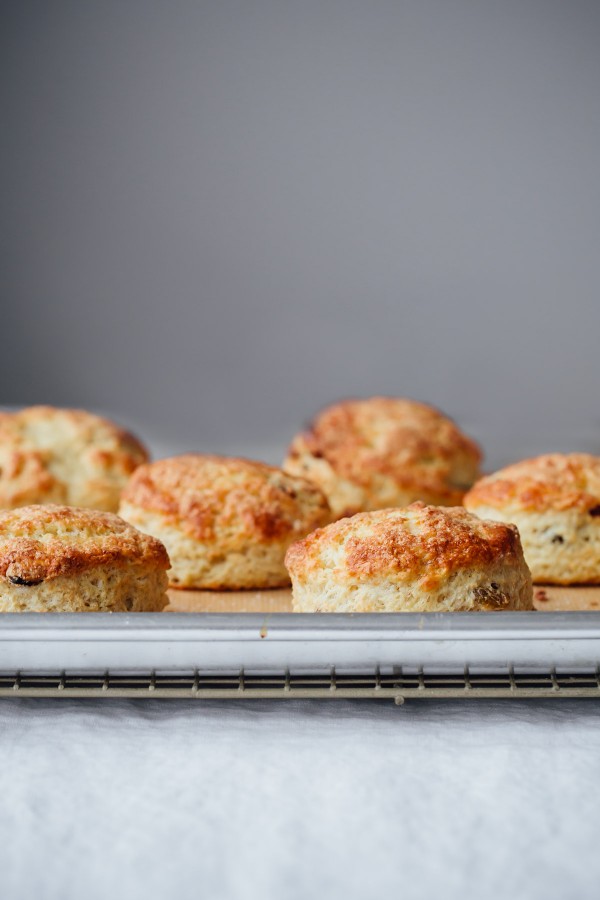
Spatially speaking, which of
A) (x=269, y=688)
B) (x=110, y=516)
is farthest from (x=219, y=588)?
(x=269, y=688)

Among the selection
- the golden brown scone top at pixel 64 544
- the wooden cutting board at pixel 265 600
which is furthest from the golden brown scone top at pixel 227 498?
the golden brown scone top at pixel 64 544

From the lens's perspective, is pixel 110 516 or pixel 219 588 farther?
pixel 219 588

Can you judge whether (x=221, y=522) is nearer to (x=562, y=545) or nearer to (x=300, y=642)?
(x=562, y=545)

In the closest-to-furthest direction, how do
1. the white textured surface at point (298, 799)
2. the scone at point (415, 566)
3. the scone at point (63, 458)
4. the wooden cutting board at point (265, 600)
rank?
1. the white textured surface at point (298, 799)
2. the scone at point (415, 566)
3. the wooden cutting board at point (265, 600)
4. the scone at point (63, 458)

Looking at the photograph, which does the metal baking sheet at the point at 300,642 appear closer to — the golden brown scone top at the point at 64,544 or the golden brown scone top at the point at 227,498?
the golden brown scone top at the point at 64,544

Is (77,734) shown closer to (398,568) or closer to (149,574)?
(149,574)

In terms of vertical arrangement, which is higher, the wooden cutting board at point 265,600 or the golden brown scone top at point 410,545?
the golden brown scone top at point 410,545
